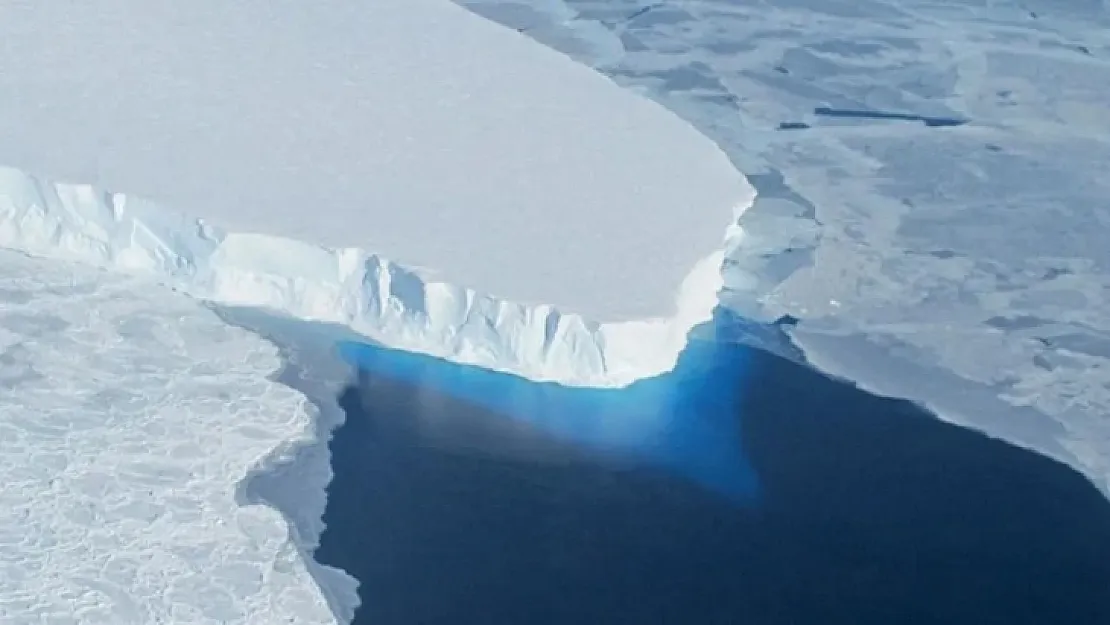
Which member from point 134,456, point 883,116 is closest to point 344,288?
point 134,456

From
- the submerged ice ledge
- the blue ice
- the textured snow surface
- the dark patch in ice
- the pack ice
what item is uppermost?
the dark patch in ice

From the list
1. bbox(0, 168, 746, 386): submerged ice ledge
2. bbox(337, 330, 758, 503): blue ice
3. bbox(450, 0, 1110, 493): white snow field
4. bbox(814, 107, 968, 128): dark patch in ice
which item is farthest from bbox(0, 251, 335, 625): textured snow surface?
bbox(814, 107, 968, 128): dark patch in ice

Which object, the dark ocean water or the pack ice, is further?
the pack ice

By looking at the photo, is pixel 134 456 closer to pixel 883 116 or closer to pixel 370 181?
pixel 370 181

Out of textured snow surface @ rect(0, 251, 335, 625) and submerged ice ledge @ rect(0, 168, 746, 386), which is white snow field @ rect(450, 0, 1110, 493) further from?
textured snow surface @ rect(0, 251, 335, 625)

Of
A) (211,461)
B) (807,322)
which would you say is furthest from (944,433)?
(211,461)

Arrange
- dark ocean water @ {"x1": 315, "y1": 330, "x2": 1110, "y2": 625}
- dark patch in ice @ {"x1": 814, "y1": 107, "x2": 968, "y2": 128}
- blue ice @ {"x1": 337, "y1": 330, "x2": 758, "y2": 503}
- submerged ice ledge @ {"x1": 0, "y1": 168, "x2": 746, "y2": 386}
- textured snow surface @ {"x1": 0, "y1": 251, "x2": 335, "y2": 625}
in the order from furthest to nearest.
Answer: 1. dark patch in ice @ {"x1": 814, "y1": 107, "x2": 968, "y2": 128}
2. submerged ice ledge @ {"x1": 0, "y1": 168, "x2": 746, "y2": 386}
3. blue ice @ {"x1": 337, "y1": 330, "x2": 758, "y2": 503}
4. dark ocean water @ {"x1": 315, "y1": 330, "x2": 1110, "y2": 625}
5. textured snow surface @ {"x1": 0, "y1": 251, "x2": 335, "y2": 625}

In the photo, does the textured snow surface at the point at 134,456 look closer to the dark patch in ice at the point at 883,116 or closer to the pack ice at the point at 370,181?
the pack ice at the point at 370,181

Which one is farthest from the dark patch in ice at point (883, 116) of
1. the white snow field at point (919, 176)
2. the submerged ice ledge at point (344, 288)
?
the submerged ice ledge at point (344, 288)
